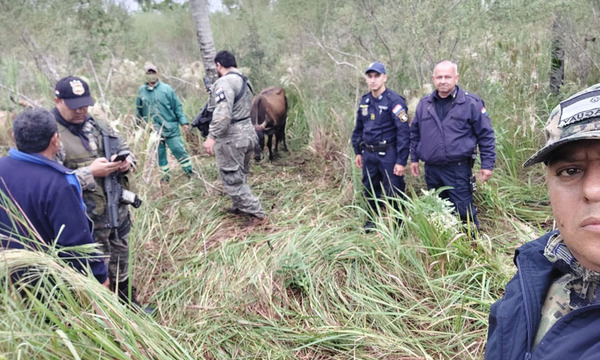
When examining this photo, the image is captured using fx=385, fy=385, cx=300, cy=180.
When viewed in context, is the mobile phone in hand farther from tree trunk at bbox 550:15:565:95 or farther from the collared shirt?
tree trunk at bbox 550:15:565:95

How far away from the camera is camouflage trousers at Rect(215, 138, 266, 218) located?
14.0 ft

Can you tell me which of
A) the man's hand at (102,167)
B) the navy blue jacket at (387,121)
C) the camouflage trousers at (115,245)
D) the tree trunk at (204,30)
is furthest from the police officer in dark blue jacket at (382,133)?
the tree trunk at (204,30)

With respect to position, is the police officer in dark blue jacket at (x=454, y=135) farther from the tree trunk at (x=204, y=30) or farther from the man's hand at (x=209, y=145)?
the tree trunk at (x=204, y=30)

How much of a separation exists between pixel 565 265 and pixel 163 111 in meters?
5.51

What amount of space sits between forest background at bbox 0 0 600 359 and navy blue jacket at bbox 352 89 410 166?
20.7 inches

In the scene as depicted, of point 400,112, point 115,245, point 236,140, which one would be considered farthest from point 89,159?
point 400,112

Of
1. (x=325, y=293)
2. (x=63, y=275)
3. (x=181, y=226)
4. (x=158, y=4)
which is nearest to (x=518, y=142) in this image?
(x=325, y=293)

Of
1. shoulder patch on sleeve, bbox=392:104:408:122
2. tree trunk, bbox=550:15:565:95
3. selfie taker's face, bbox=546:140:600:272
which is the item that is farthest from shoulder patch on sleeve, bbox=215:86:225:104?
tree trunk, bbox=550:15:565:95

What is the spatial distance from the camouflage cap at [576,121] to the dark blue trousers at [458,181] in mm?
2623

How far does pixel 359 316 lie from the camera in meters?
2.57

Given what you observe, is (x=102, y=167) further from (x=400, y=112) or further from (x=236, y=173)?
(x=400, y=112)

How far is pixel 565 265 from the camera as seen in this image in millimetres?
928

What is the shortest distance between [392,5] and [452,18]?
983 mm

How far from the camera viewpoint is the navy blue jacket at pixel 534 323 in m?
0.80
